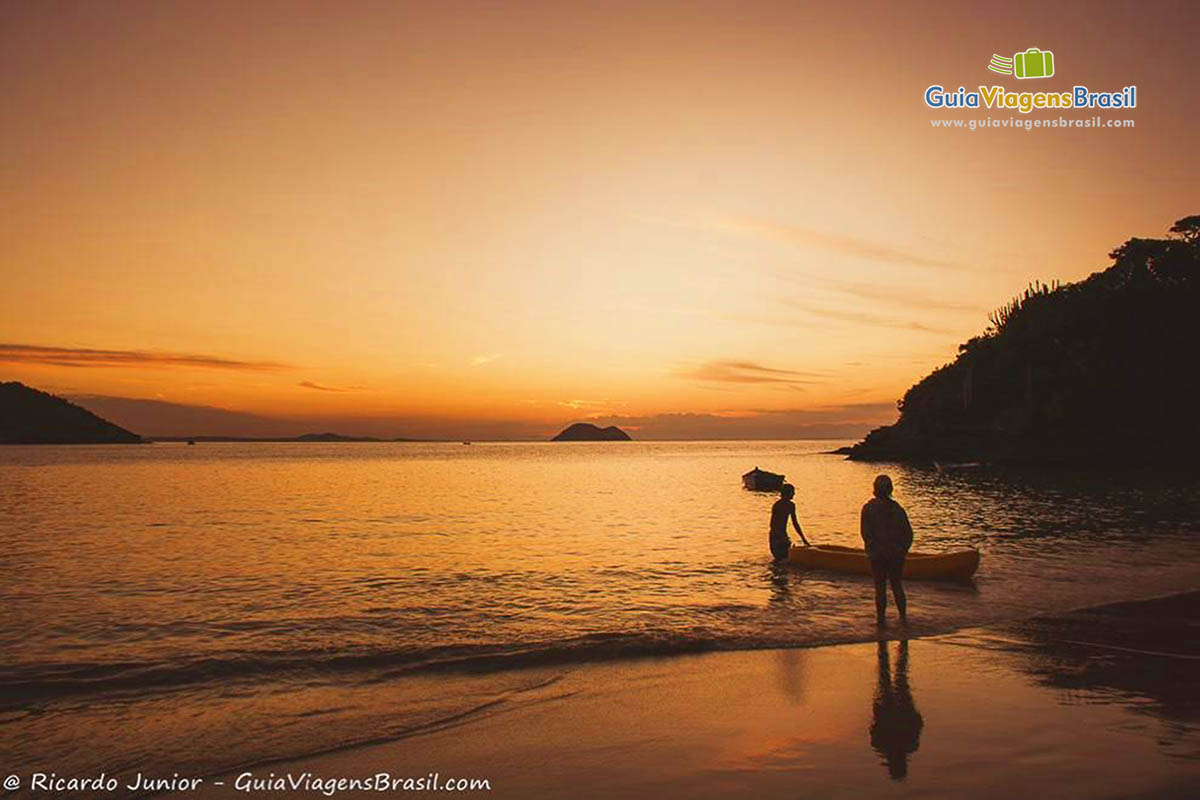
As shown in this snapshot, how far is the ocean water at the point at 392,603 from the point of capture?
9.45 meters

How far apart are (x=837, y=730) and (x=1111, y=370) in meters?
89.7

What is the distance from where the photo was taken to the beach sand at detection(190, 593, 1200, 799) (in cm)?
658

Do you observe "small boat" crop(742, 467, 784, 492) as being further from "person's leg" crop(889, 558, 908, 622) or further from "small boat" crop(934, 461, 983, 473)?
"person's leg" crop(889, 558, 908, 622)

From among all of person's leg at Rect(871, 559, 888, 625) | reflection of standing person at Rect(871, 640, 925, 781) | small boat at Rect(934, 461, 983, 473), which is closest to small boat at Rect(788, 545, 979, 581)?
person's leg at Rect(871, 559, 888, 625)

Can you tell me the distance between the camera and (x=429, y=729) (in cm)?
862

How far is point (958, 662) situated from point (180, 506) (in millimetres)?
46169

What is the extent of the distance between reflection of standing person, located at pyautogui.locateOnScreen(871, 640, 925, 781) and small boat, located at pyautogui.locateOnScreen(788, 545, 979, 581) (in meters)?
8.74

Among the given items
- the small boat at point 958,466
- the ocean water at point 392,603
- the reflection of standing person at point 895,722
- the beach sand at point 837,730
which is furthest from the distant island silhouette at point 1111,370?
the reflection of standing person at point 895,722

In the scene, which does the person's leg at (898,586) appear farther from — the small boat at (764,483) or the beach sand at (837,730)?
the small boat at (764,483)

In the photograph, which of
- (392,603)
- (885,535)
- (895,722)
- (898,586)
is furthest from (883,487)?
(392,603)

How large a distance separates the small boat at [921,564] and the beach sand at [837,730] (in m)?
6.46

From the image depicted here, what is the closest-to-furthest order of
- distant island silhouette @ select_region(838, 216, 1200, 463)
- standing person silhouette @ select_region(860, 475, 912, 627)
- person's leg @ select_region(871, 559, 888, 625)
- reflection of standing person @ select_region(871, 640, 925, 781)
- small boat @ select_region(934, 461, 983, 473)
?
reflection of standing person @ select_region(871, 640, 925, 781) < standing person silhouette @ select_region(860, 475, 912, 627) < person's leg @ select_region(871, 559, 888, 625) < distant island silhouette @ select_region(838, 216, 1200, 463) < small boat @ select_region(934, 461, 983, 473)

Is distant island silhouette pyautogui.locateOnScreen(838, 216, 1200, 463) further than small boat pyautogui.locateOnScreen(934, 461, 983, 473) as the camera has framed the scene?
No

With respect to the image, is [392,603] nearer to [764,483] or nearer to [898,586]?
[898,586]
